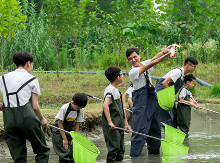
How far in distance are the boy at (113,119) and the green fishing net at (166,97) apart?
111cm

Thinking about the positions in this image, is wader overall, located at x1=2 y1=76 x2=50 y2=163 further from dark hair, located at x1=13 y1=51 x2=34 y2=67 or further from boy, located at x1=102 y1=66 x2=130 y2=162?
boy, located at x1=102 y1=66 x2=130 y2=162

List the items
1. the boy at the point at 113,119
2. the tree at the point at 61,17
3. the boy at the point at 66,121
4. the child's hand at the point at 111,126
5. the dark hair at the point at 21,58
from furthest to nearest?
1. the tree at the point at 61,17
2. the boy at the point at 66,121
3. the boy at the point at 113,119
4. the child's hand at the point at 111,126
5. the dark hair at the point at 21,58

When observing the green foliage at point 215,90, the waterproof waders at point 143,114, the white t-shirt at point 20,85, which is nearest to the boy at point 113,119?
the waterproof waders at point 143,114

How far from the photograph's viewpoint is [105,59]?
655 inches

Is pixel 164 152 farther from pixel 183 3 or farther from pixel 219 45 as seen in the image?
pixel 219 45

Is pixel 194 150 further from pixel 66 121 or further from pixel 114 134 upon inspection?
pixel 66 121

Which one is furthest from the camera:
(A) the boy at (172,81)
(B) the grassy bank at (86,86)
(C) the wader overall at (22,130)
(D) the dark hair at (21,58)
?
(B) the grassy bank at (86,86)

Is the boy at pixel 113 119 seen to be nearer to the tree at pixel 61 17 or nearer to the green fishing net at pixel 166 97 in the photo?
the green fishing net at pixel 166 97

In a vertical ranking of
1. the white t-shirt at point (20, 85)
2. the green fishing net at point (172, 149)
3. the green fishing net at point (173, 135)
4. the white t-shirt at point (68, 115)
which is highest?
the white t-shirt at point (20, 85)

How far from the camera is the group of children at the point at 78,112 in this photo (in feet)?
12.3

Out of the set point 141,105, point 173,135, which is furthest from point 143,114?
point 173,135

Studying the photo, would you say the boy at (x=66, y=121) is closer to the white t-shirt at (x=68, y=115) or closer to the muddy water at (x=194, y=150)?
the white t-shirt at (x=68, y=115)

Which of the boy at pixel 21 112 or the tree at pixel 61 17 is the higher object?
the tree at pixel 61 17

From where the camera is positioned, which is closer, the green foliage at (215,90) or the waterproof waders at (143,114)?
the waterproof waders at (143,114)
